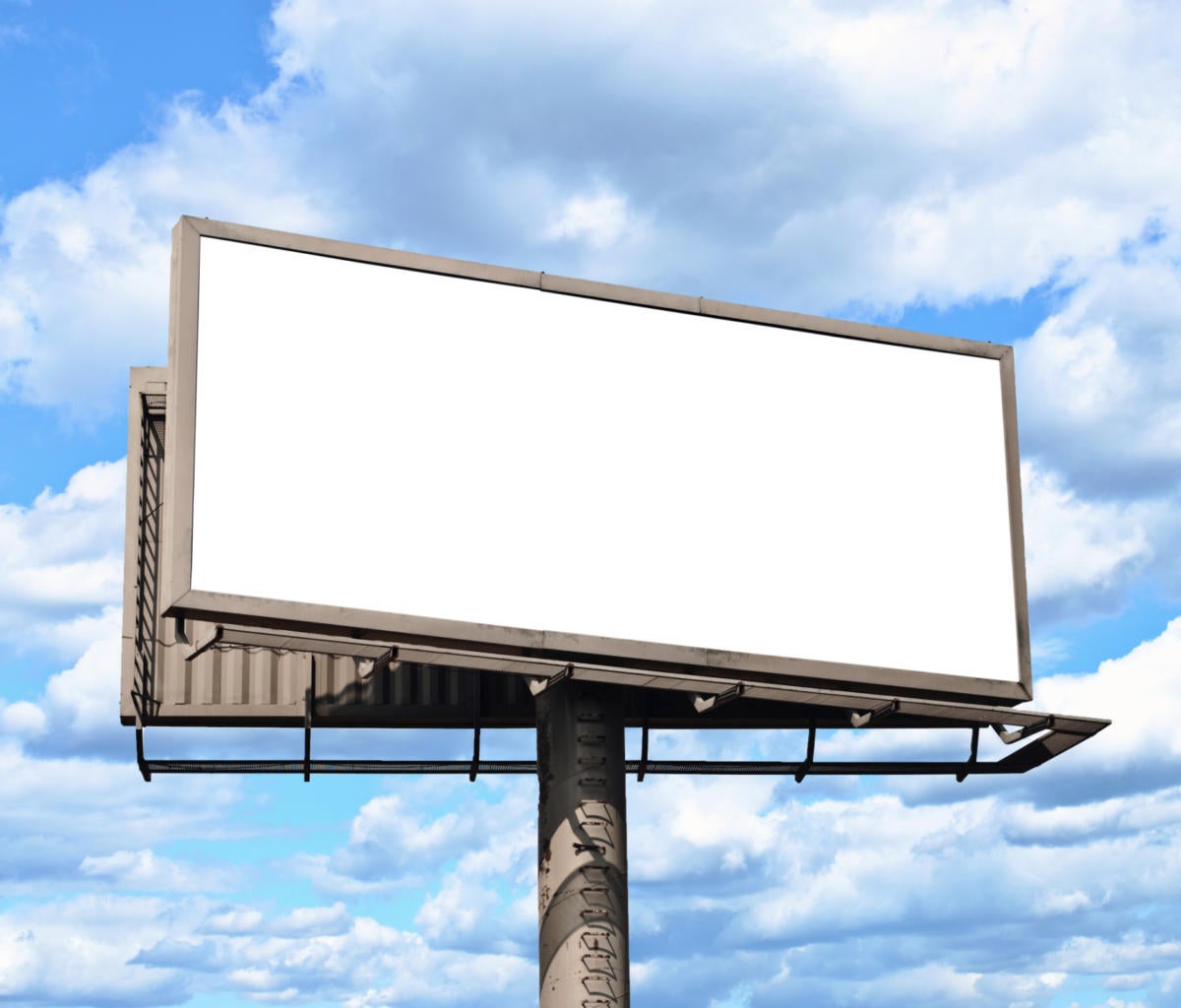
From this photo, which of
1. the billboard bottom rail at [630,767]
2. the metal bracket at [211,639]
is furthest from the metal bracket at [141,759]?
the metal bracket at [211,639]

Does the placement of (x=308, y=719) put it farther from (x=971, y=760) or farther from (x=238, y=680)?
(x=971, y=760)

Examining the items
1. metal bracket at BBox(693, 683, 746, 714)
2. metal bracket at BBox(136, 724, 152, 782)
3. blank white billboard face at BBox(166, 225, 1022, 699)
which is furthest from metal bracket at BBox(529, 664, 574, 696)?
metal bracket at BBox(136, 724, 152, 782)

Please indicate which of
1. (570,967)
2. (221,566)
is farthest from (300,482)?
(570,967)

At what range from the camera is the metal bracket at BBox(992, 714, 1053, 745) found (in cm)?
2848

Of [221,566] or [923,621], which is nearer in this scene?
[221,566]

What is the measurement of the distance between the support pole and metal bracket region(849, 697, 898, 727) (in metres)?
3.73

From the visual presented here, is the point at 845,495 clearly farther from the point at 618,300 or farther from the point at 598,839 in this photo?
the point at 598,839

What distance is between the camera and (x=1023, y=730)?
2875 cm

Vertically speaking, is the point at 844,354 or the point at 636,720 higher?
the point at 844,354

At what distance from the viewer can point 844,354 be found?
95.0ft

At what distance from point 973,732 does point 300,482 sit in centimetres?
1346

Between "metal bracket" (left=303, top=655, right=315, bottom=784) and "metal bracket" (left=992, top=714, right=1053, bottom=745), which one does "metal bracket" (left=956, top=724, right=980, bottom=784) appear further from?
"metal bracket" (left=303, top=655, right=315, bottom=784)

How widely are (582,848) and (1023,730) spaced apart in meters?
7.91

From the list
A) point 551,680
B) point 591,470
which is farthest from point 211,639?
point 591,470
